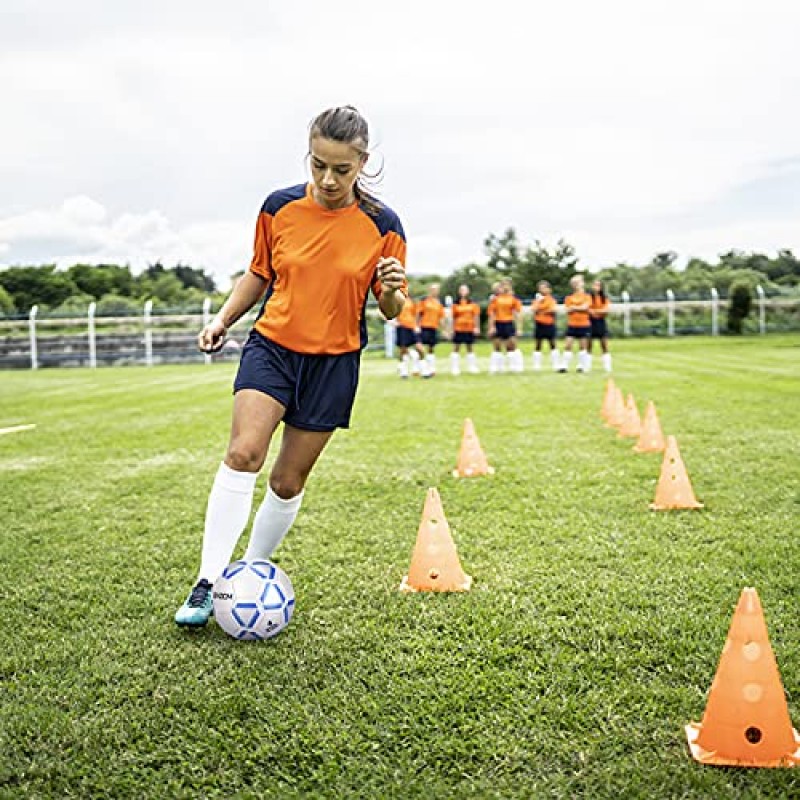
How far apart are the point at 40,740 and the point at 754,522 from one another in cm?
438

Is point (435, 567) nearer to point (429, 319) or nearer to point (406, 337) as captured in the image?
point (406, 337)

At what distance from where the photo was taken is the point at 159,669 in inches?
137

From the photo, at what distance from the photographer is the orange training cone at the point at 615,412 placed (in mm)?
10758

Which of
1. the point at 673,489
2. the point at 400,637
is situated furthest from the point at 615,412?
the point at 400,637

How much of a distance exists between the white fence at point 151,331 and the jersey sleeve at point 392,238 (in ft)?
96.7

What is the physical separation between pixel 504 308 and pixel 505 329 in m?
0.50

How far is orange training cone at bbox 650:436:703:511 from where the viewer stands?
6.12 metres

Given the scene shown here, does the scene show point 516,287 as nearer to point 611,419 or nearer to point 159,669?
point 611,419

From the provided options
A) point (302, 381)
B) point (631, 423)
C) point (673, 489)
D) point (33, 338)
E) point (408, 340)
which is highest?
point (33, 338)

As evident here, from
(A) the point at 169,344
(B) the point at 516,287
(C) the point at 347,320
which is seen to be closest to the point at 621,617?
(C) the point at 347,320

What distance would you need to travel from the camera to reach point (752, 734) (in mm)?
2723

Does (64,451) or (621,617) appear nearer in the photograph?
(621,617)

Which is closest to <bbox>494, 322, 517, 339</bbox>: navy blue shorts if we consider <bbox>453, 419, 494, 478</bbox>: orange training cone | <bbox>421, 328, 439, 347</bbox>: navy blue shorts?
<bbox>421, 328, 439, 347</bbox>: navy blue shorts

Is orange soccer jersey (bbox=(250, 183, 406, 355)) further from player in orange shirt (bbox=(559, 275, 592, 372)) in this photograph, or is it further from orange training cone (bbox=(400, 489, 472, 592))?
player in orange shirt (bbox=(559, 275, 592, 372))
